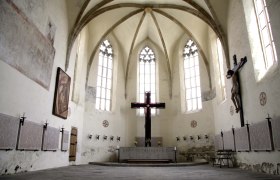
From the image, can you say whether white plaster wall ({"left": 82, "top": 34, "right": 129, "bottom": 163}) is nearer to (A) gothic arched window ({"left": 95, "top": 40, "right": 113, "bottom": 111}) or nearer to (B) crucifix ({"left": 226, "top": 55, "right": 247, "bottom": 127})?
(A) gothic arched window ({"left": 95, "top": 40, "right": 113, "bottom": 111})

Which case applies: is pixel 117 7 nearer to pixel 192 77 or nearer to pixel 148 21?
pixel 148 21

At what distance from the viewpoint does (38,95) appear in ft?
30.4

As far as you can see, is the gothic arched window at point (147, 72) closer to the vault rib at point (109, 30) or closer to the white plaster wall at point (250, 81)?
the vault rib at point (109, 30)

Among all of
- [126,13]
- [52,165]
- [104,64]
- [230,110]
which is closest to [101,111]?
[104,64]

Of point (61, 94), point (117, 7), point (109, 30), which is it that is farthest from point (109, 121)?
point (117, 7)

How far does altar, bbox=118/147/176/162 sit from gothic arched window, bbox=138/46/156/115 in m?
5.63

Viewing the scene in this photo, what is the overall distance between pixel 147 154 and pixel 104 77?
23.6ft

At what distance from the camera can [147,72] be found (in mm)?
19734

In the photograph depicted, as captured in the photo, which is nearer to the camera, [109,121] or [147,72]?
[109,121]

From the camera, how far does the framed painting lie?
10955 millimetres

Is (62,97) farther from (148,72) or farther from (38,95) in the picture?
(148,72)

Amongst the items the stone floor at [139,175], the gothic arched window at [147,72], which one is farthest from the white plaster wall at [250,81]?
the gothic arched window at [147,72]

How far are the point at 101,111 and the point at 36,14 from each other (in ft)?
29.6

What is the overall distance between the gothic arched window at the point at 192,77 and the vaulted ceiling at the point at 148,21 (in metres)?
1.26
